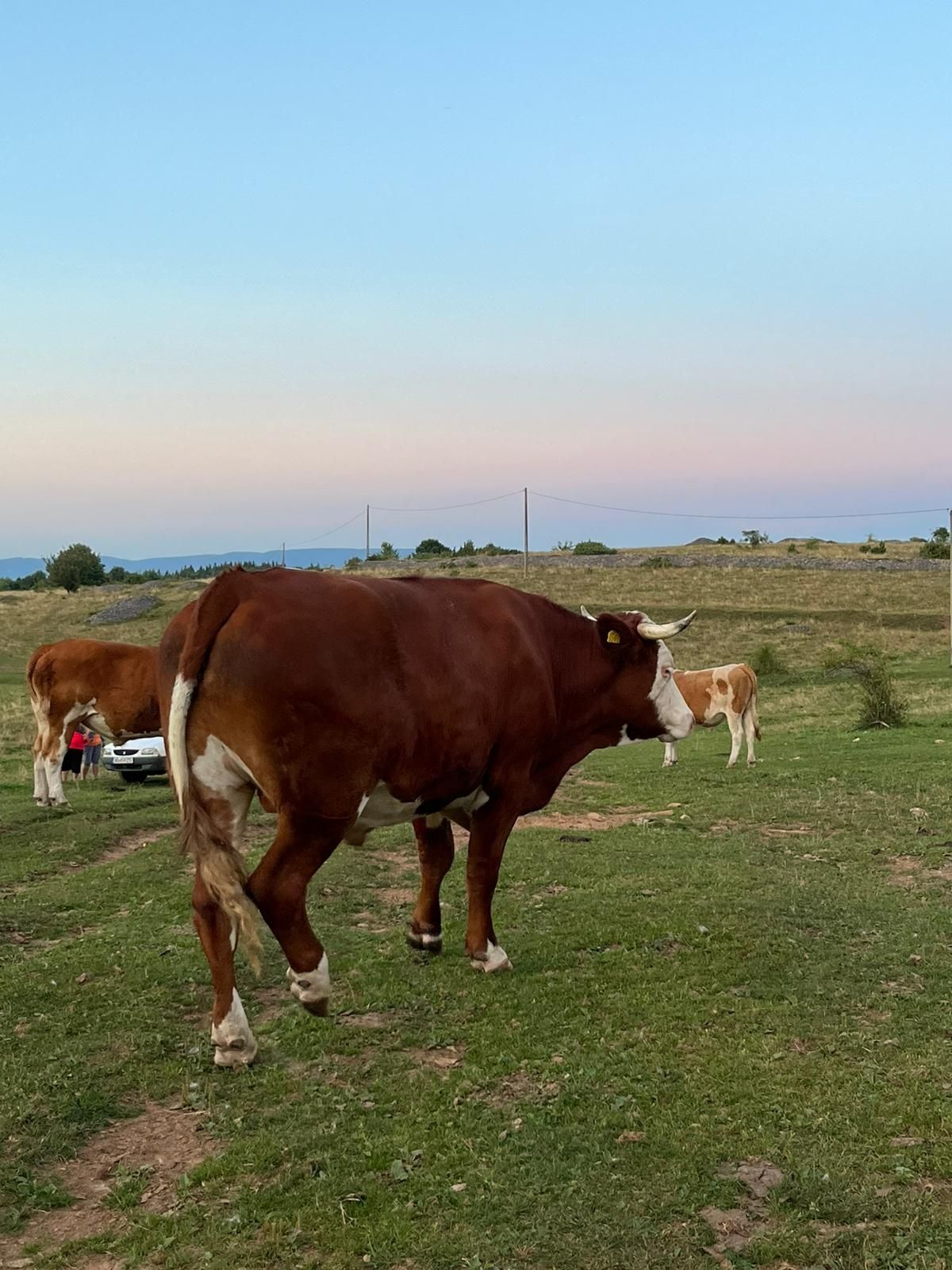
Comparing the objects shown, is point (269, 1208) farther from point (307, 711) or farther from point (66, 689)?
point (66, 689)

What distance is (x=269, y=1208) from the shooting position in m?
4.02

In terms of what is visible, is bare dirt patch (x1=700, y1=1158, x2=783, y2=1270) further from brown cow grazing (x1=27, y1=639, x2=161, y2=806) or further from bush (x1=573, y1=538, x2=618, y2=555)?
bush (x1=573, y1=538, x2=618, y2=555)

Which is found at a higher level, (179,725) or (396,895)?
(179,725)

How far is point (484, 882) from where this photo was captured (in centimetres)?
692

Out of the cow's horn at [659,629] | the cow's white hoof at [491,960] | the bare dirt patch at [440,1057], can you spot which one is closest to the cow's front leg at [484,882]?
the cow's white hoof at [491,960]

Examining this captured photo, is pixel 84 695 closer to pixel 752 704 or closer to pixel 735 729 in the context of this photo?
pixel 735 729

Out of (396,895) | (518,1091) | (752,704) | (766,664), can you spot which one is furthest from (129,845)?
(766,664)

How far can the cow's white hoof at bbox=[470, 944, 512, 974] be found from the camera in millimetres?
6797

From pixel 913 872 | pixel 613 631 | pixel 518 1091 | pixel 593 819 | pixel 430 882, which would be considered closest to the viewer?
pixel 518 1091

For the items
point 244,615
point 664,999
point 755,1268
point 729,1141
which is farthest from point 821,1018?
point 244,615

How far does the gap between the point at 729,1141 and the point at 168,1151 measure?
94.0 inches

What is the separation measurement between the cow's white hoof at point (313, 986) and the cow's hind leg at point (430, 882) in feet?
5.98

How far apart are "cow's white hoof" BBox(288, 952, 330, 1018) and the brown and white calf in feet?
42.9

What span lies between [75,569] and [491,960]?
7303cm
